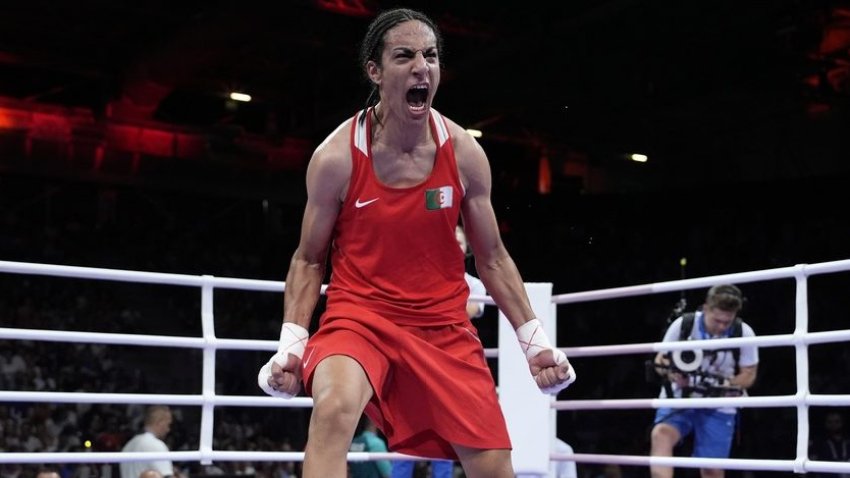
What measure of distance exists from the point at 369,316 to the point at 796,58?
11.4 meters

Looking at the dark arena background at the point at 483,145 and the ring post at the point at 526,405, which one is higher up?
the dark arena background at the point at 483,145

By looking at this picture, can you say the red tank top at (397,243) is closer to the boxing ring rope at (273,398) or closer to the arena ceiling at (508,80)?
the boxing ring rope at (273,398)

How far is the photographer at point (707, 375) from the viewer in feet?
17.3

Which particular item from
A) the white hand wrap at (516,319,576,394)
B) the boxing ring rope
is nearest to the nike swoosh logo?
the white hand wrap at (516,319,576,394)

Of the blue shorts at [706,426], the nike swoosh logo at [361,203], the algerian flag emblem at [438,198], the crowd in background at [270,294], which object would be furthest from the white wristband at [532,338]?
the crowd in background at [270,294]

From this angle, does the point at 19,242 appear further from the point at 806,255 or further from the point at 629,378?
the point at 806,255

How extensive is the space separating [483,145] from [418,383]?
12545mm

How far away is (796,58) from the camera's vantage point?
13.0 metres

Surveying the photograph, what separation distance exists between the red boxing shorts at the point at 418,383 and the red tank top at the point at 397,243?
0.17 feet

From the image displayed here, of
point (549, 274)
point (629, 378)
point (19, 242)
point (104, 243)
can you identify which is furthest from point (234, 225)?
point (629, 378)

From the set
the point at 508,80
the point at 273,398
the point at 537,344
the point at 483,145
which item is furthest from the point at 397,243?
the point at 483,145

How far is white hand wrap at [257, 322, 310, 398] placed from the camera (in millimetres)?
2842

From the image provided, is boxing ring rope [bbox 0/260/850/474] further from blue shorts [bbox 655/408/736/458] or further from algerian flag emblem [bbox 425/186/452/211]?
blue shorts [bbox 655/408/736/458]

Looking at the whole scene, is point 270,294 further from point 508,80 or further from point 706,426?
point 706,426
